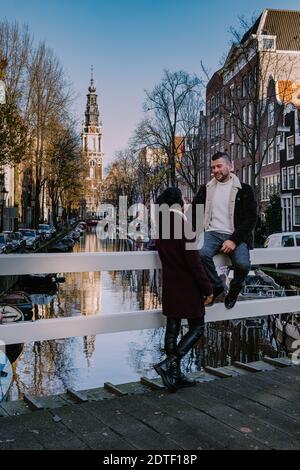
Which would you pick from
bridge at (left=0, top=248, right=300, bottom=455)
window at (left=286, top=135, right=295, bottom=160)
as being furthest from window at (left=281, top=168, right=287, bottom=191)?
bridge at (left=0, top=248, right=300, bottom=455)

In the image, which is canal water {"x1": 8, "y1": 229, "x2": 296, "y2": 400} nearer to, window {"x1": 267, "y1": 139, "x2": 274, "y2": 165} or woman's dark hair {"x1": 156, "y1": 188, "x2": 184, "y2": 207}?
woman's dark hair {"x1": 156, "y1": 188, "x2": 184, "y2": 207}

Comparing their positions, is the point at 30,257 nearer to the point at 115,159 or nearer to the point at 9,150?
the point at 9,150

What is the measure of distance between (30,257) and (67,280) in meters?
33.4

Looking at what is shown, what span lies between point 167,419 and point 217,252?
5.09 ft

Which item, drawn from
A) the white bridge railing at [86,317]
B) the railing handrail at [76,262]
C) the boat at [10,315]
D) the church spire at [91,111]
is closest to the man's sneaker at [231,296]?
the white bridge railing at [86,317]

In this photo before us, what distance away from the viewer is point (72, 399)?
4203mm

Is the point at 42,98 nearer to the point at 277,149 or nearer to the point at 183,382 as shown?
the point at 277,149

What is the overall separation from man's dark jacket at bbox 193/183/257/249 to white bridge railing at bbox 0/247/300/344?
33 centimetres

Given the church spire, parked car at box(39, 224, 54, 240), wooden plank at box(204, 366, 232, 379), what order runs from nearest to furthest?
wooden plank at box(204, 366, 232, 379) < parked car at box(39, 224, 54, 240) < the church spire

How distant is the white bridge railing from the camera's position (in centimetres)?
406

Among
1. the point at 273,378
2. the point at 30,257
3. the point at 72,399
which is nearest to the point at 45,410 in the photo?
the point at 72,399

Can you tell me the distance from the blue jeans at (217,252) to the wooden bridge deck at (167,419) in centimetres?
86

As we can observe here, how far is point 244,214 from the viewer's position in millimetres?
4641

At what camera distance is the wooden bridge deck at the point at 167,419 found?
10.8 ft
